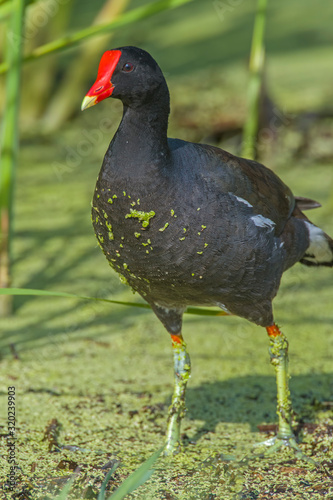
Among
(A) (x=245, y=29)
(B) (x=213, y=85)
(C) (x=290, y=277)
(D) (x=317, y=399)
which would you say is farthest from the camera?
(A) (x=245, y=29)

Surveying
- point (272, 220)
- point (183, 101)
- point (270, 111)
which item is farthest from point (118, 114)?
point (272, 220)

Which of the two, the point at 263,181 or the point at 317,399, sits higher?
the point at 263,181

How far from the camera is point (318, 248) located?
281 centimetres

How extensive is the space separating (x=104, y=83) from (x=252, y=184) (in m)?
0.62

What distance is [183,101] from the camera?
625cm

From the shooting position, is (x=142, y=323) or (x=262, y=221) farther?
(x=142, y=323)

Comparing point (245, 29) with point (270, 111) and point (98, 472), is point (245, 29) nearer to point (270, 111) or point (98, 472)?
point (270, 111)

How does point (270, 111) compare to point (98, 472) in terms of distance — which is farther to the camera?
point (270, 111)

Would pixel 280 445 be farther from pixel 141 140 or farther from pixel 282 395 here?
pixel 141 140

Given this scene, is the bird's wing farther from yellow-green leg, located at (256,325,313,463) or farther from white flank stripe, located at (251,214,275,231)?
yellow-green leg, located at (256,325,313,463)

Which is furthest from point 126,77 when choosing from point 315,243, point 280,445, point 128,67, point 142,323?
point 142,323

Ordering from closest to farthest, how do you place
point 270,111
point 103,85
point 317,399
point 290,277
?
point 103,85
point 317,399
point 290,277
point 270,111

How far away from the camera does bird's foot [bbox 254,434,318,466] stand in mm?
2557

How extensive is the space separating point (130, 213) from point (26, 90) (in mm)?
4121
